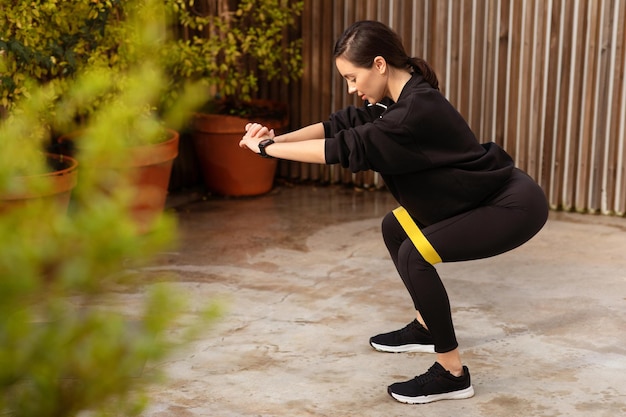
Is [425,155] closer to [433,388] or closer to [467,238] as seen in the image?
[467,238]

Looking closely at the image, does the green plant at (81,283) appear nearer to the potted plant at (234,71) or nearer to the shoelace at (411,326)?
the shoelace at (411,326)

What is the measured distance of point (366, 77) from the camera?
12.3 feet

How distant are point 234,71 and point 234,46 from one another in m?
0.54

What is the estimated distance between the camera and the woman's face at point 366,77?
3732mm

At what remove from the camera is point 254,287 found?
5.25 metres

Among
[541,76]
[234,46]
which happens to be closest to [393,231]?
[541,76]

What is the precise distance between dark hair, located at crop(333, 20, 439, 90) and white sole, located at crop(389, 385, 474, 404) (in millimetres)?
1205

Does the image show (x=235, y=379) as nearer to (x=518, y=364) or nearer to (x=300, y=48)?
(x=518, y=364)

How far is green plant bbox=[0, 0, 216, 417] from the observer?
1.21m

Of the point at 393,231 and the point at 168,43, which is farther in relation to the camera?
the point at 168,43

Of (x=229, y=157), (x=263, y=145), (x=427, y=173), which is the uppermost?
(x=263, y=145)

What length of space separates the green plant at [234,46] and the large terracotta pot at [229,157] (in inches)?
8.6

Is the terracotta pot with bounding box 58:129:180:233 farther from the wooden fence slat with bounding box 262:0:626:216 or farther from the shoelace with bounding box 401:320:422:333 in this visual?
the shoelace with bounding box 401:320:422:333

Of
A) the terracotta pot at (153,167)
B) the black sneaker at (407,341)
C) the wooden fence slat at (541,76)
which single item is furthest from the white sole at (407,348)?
the wooden fence slat at (541,76)
